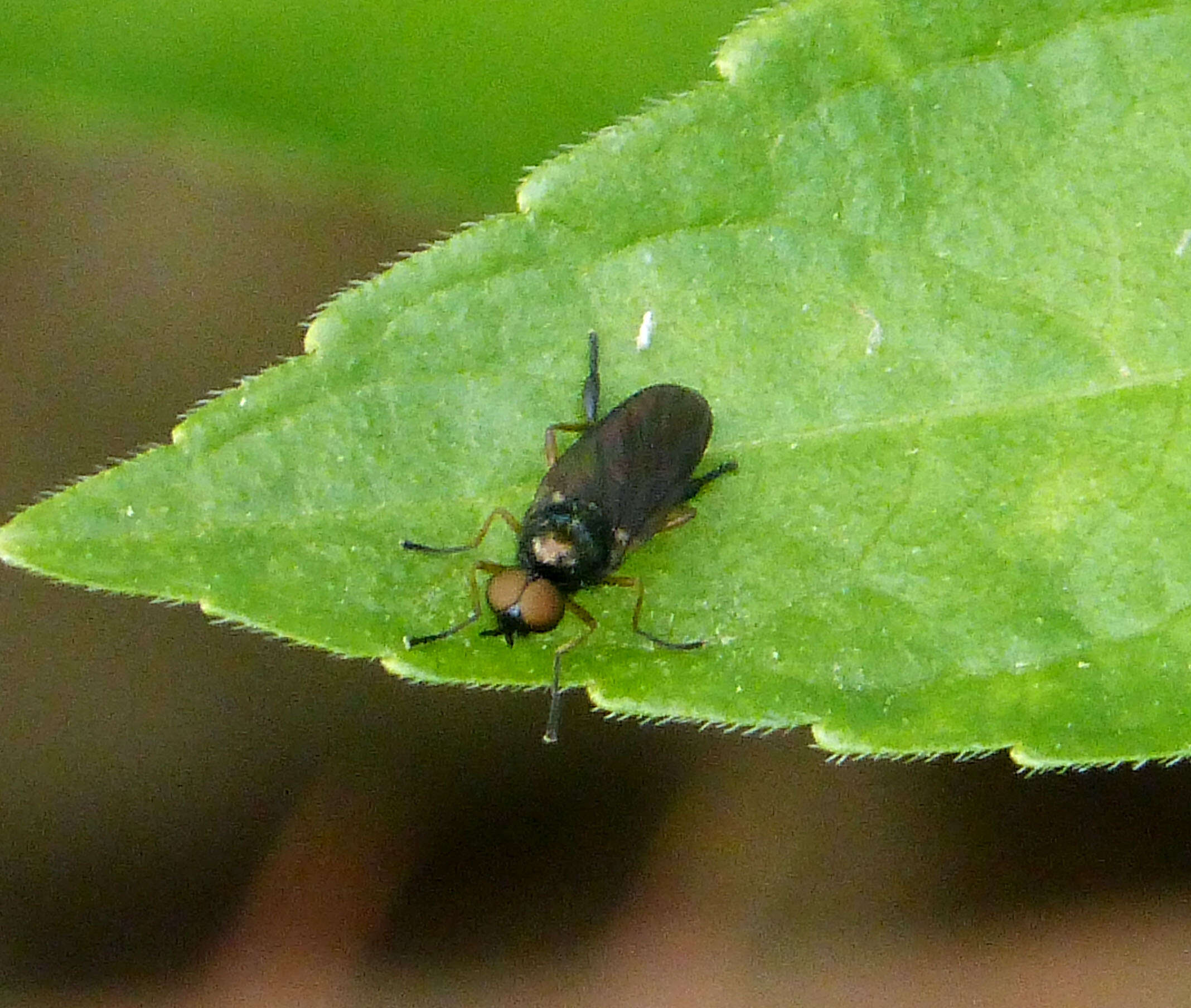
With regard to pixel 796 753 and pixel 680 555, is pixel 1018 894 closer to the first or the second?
pixel 796 753

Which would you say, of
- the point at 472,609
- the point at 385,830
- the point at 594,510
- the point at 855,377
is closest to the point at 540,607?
the point at 472,609

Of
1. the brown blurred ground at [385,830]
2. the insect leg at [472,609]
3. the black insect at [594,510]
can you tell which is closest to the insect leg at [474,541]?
the black insect at [594,510]

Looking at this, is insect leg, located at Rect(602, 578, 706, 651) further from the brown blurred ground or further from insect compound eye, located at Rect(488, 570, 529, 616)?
the brown blurred ground

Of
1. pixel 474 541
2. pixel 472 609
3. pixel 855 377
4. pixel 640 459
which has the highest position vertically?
pixel 855 377

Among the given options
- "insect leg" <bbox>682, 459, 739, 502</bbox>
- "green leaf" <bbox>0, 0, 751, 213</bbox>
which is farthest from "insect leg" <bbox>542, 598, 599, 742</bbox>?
"green leaf" <bbox>0, 0, 751, 213</bbox>

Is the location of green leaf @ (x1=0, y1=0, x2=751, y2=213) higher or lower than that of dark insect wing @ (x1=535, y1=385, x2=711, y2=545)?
higher

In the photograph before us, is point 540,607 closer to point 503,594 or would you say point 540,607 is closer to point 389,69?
→ point 503,594

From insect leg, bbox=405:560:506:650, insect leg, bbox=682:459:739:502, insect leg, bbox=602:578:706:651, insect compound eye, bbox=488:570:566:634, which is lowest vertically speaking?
insect leg, bbox=602:578:706:651
